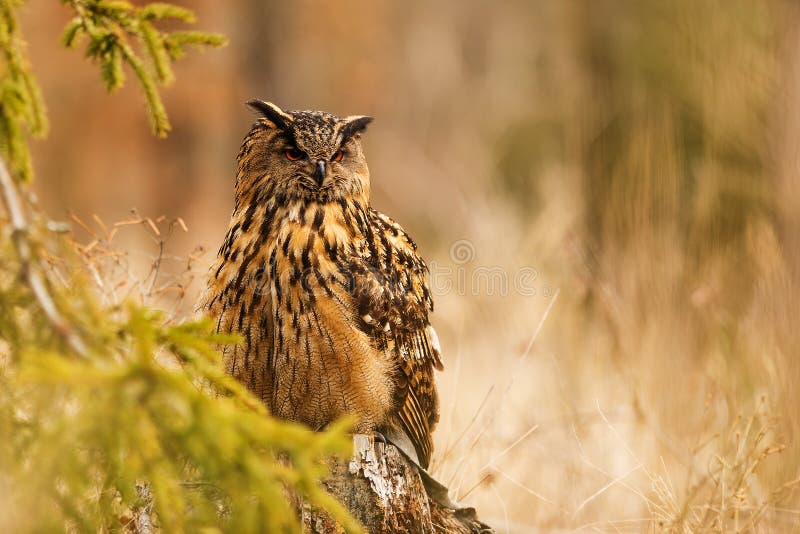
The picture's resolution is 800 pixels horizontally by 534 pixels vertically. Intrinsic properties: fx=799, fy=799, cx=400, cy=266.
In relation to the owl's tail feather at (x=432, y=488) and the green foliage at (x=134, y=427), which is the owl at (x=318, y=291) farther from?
the green foliage at (x=134, y=427)

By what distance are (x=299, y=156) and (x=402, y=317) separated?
63 cm

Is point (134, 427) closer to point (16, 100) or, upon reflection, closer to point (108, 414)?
point (108, 414)

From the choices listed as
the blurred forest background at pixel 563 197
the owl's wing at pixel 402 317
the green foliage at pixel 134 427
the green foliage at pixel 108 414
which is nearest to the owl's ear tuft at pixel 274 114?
the owl's wing at pixel 402 317

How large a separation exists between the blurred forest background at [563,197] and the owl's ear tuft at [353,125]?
0.91 meters

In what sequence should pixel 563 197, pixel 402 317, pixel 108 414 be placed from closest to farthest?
pixel 108 414 < pixel 402 317 < pixel 563 197

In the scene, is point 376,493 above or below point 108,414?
below

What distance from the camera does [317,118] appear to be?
103 inches

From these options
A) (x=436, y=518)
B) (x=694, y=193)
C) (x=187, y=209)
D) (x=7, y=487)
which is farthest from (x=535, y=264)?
(x=187, y=209)

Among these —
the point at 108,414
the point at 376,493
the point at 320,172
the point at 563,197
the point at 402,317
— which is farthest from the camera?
the point at 563,197

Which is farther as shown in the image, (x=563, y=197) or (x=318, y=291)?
(x=563, y=197)

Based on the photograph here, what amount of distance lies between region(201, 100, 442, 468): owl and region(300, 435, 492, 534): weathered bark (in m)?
0.16

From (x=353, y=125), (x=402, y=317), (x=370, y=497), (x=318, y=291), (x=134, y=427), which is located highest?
(x=353, y=125)

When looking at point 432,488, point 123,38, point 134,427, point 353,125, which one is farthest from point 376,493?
point 123,38

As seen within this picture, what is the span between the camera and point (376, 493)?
240cm
